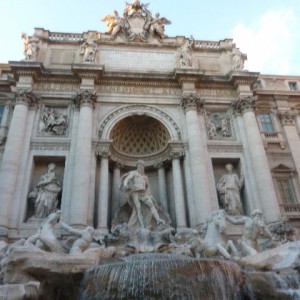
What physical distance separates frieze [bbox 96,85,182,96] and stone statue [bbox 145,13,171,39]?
469 cm

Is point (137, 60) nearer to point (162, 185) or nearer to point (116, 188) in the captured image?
point (162, 185)

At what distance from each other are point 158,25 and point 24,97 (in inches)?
418

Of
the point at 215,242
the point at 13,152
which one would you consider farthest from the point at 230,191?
the point at 13,152

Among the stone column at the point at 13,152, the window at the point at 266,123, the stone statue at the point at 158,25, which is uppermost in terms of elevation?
the stone statue at the point at 158,25

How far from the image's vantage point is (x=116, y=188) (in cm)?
1733

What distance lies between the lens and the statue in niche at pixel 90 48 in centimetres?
1919

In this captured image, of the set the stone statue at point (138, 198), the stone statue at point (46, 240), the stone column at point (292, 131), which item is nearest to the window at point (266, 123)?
the stone column at point (292, 131)

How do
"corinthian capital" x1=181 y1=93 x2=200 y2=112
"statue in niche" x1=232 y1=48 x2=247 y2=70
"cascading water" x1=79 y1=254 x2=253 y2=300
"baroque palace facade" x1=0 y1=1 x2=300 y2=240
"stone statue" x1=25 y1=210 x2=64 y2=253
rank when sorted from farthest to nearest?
"statue in niche" x1=232 y1=48 x2=247 y2=70, "corinthian capital" x1=181 y1=93 x2=200 y2=112, "baroque palace facade" x1=0 y1=1 x2=300 y2=240, "stone statue" x1=25 y1=210 x2=64 y2=253, "cascading water" x1=79 y1=254 x2=253 y2=300

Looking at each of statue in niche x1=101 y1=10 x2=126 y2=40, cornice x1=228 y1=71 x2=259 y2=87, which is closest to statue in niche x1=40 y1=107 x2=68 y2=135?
statue in niche x1=101 y1=10 x2=126 y2=40

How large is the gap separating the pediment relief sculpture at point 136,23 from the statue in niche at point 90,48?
127 cm

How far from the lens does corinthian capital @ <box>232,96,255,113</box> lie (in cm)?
1861

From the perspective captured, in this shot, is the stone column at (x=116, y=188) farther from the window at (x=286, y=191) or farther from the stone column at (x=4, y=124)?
the window at (x=286, y=191)

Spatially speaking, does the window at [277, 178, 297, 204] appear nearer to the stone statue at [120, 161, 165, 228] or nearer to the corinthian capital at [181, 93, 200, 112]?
the corinthian capital at [181, 93, 200, 112]

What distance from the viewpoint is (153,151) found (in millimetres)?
19000
